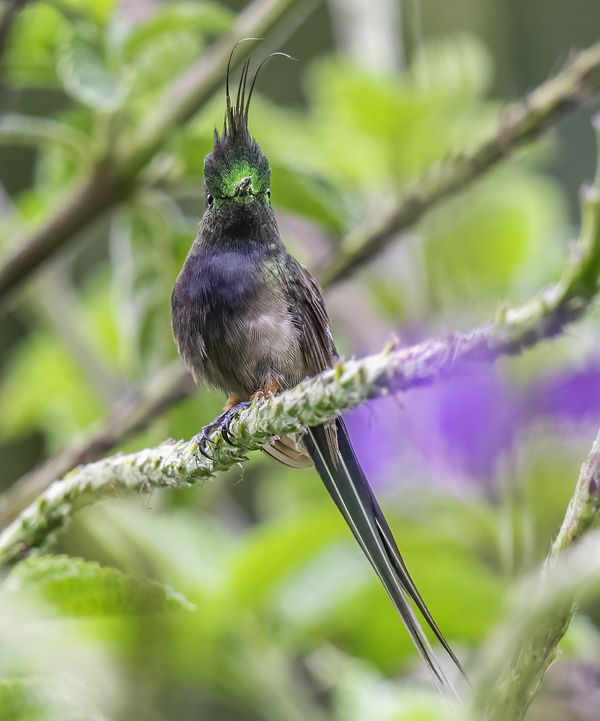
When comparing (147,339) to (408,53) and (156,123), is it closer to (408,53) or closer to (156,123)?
(156,123)

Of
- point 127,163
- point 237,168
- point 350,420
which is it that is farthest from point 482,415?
point 127,163

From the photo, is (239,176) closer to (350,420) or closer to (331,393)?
(350,420)

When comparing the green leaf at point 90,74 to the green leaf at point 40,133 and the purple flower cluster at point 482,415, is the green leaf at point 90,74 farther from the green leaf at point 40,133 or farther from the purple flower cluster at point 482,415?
the purple flower cluster at point 482,415

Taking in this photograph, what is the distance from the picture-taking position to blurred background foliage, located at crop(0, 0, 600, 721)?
137 cm

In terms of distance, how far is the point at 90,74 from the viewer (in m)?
1.40

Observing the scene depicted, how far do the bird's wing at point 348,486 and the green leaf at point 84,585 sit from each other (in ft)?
0.75

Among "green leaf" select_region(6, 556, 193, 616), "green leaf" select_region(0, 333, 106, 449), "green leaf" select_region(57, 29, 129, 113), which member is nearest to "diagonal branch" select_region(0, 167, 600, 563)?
"green leaf" select_region(6, 556, 193, 616)

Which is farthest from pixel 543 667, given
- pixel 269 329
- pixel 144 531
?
pixel 144 531

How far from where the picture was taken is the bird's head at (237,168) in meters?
1.35

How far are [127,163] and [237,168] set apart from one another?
0.21 meters

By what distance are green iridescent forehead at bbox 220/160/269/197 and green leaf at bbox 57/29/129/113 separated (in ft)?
0.56

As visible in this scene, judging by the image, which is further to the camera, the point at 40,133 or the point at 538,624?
the point at 40,133

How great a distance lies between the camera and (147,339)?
169 centimetres

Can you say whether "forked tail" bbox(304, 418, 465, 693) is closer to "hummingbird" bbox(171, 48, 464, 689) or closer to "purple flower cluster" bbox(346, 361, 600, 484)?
"hummingbird" bbox(171, 48, 464, 689)
